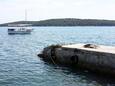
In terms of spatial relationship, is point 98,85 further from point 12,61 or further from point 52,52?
point 12,61

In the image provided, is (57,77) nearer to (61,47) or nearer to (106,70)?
(106,70)

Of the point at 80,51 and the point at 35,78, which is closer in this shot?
the point at 35,78

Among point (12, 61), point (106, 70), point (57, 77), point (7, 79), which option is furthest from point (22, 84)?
point (12, 61)

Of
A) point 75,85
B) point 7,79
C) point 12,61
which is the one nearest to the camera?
point 75,85

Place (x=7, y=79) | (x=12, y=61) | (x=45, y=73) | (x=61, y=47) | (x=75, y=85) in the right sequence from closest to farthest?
(x=75, y=85) → (x=7, y=79) → (x=45, y=73) → (x=61, y=47) → (x=12, y=61)

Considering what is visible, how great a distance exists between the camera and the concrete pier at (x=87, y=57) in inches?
1118

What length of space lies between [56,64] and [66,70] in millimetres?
3872

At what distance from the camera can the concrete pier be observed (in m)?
28.4

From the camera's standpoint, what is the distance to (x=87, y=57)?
31062 mm

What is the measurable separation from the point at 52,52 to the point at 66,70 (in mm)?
5760

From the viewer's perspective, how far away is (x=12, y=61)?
129ft

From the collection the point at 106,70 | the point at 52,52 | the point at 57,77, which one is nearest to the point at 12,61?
the point at 52,52

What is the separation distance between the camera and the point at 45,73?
101ft

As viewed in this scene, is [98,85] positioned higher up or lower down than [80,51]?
lower down
